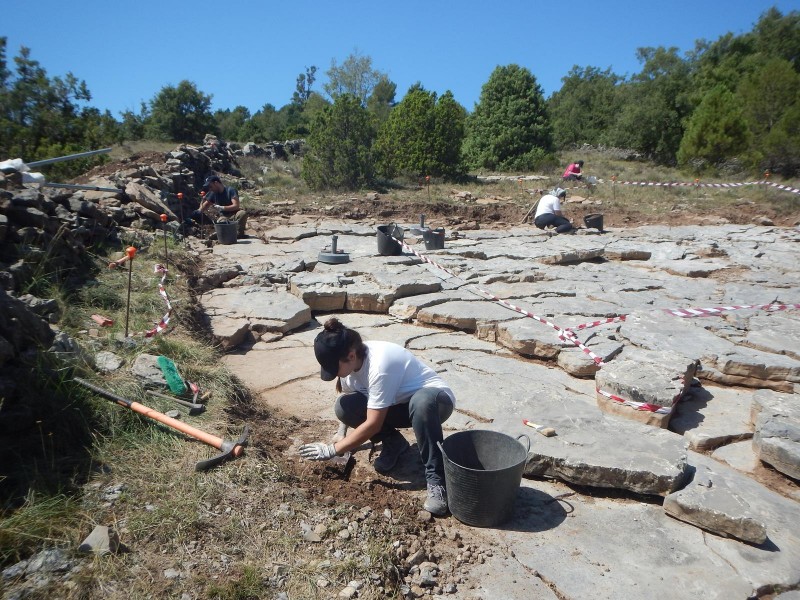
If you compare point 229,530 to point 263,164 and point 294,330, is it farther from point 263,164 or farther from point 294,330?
point 263,164

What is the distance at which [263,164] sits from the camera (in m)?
22.4

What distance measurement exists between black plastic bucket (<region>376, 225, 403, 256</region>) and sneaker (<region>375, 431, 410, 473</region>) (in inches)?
219

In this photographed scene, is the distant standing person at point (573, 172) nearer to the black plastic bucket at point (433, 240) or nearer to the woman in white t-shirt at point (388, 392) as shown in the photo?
the black plastic bucket at point (433, 240)

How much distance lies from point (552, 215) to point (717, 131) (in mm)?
16709

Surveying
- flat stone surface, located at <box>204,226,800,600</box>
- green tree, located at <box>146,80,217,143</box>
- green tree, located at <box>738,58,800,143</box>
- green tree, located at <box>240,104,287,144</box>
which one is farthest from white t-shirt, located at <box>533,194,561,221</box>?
green tree, located at <box>240,104,287,144</box>

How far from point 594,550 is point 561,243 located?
8135 mm

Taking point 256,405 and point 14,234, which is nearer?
point 256,405

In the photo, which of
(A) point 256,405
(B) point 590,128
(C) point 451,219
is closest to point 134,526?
(A) point 256,405

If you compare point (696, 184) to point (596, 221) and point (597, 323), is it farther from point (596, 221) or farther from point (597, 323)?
point (597, 323)

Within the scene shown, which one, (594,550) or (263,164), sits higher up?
(263,164)

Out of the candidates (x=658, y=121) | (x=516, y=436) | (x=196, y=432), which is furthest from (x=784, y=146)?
(x=196, y=432)

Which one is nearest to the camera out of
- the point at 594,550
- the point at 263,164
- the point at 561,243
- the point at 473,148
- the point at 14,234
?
the point at 594,550

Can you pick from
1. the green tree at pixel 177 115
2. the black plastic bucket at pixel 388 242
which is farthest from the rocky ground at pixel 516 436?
the green tree at pixel 177 115

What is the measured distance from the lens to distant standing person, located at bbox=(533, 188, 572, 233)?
462 inches
